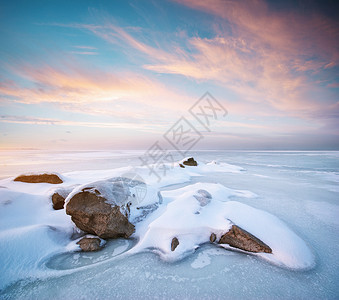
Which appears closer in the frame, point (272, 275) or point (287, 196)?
point (272, 275)

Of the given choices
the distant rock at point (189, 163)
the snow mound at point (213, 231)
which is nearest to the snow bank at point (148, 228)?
the snow mound at point (213, 231)

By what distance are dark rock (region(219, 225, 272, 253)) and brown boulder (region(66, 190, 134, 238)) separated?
2.35 meters

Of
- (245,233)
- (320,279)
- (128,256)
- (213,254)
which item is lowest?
(128,256)

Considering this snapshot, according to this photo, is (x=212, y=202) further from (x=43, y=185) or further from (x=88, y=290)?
(x=43, y=185)

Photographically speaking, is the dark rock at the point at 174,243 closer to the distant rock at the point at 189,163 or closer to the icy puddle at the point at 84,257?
the icy puddle at the point at 84,257

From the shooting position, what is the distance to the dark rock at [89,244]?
3.25 metres

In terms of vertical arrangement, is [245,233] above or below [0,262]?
above

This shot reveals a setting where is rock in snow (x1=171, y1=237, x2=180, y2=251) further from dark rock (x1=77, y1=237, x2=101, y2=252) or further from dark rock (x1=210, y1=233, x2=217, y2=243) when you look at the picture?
dark rock (x1=77, y1=237, x2=101, y2=252)

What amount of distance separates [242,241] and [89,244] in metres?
3.28

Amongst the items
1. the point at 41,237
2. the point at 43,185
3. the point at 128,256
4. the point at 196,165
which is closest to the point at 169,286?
the point at 128,256

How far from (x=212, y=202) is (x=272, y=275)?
2.15 m

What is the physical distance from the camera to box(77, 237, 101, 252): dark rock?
3.25 m

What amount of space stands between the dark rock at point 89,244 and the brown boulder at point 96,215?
0.19 meters

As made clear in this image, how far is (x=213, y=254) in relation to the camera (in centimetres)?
317
